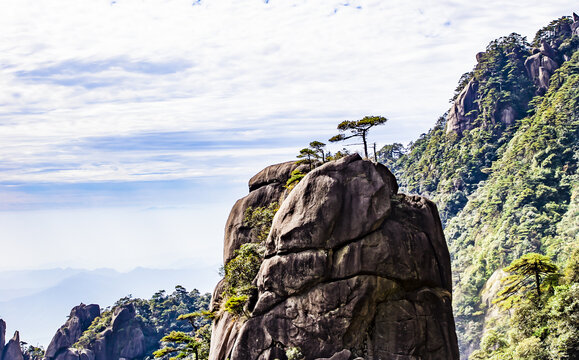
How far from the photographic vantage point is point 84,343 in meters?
86.6

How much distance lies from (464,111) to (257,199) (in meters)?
113

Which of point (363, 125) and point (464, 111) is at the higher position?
point (464, 111)

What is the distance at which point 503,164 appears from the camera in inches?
4205

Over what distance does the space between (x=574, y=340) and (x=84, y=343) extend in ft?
264

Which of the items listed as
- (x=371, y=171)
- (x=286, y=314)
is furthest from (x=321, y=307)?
(x=371, y=171)

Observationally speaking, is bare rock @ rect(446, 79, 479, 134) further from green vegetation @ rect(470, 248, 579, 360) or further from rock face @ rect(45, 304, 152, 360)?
green vegetation @ rect(470, 248, 579, 360)

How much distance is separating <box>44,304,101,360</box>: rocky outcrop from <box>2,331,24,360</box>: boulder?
660 centimetres

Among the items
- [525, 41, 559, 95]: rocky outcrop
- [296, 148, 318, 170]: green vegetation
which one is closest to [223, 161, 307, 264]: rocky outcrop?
[296, 148, 318, 170]: green vegetation

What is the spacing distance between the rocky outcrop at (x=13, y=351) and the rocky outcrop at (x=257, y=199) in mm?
74136

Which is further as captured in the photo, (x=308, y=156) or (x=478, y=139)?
(x=478, y=139)

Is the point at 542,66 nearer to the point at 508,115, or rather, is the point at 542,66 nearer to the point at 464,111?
the point at 508,115

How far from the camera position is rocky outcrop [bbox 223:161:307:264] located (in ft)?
110

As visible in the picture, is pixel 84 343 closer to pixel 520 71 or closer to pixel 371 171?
pixel 371 171

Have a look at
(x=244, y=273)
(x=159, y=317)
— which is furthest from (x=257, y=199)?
(x=159, y=317)
